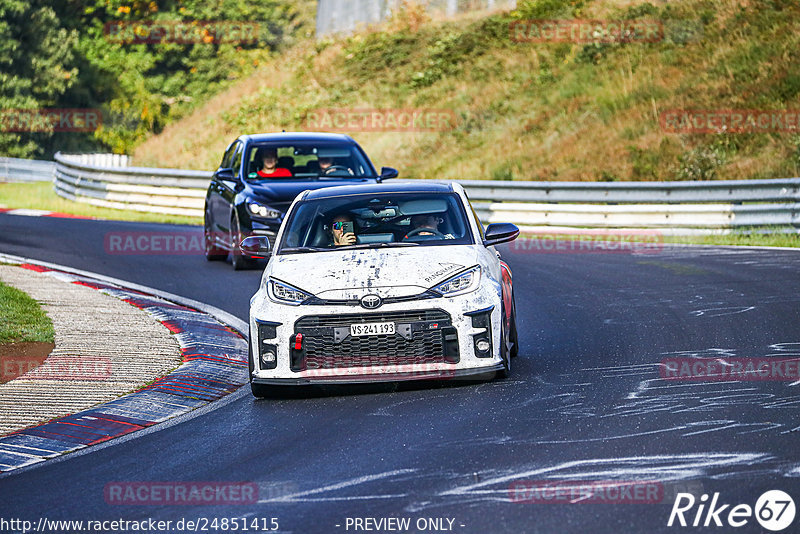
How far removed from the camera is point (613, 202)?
2267cm

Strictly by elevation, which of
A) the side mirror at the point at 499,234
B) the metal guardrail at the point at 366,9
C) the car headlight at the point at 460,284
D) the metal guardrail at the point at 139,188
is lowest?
the metal guardrail at the point at 139,188

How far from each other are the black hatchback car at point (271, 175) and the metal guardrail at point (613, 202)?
6268 mm

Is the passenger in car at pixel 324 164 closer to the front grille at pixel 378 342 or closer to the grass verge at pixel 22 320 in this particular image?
the grass verge at pixel 22 320

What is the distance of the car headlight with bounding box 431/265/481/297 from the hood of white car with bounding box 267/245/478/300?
0.15 feet

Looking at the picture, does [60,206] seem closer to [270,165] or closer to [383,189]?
[270,165]

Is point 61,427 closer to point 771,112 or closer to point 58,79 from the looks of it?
point 771,112

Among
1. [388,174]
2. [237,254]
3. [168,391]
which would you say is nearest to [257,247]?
[168,391]

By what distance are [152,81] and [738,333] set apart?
5251cm

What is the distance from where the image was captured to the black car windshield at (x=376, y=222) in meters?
9.99

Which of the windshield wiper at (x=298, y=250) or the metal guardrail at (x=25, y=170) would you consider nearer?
the windshield wiper at (x=298, y=250)

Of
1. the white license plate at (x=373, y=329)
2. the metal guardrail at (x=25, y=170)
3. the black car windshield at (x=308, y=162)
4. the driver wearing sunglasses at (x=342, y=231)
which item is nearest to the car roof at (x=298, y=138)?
the black car windshield at (x=308, y=162)

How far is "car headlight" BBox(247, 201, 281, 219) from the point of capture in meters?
16.2

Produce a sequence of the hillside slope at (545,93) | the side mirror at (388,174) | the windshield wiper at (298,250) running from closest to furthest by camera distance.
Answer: the windshield wiper at (298,250)
the side mirror at (388,174)
the hillside slope at (545,93)

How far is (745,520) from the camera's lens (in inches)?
224
